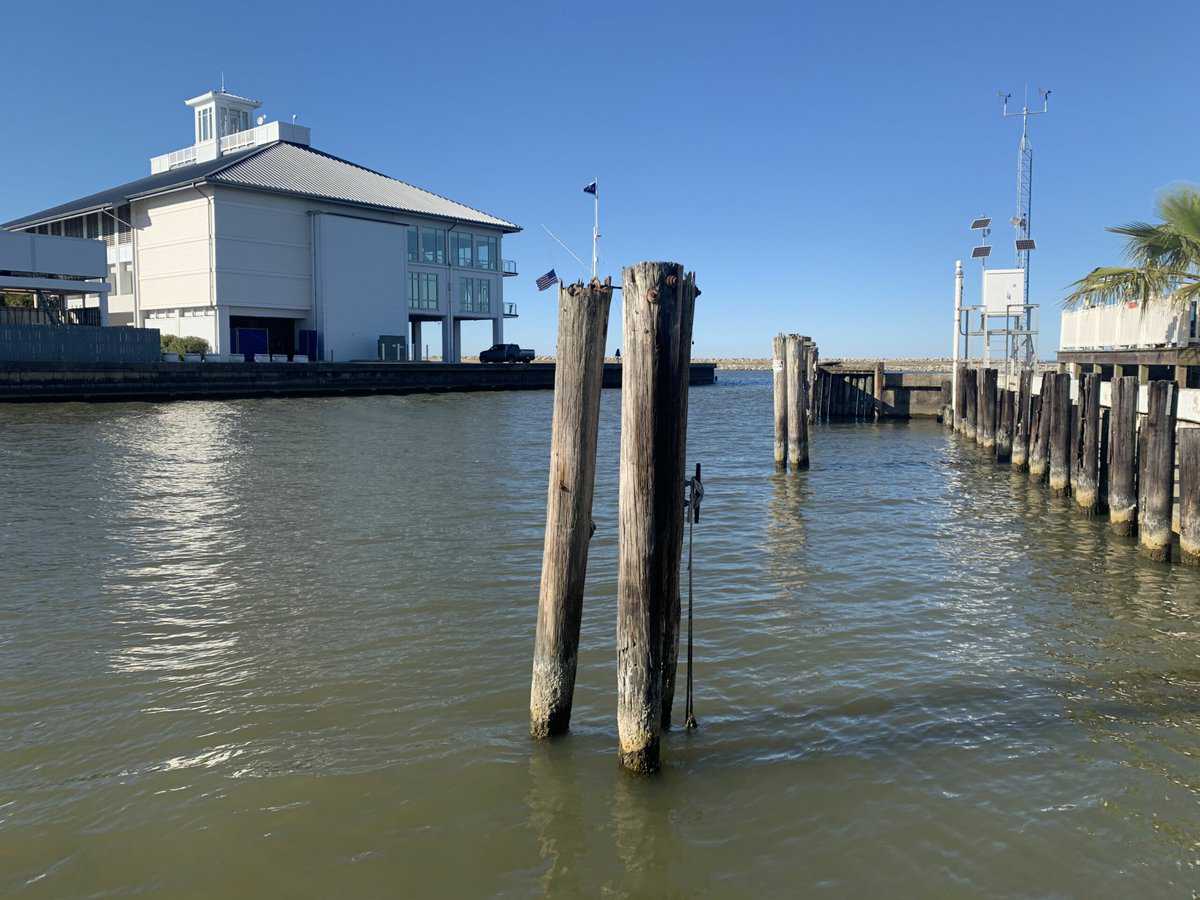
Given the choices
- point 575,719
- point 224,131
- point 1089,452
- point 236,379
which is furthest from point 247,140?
point 575,719

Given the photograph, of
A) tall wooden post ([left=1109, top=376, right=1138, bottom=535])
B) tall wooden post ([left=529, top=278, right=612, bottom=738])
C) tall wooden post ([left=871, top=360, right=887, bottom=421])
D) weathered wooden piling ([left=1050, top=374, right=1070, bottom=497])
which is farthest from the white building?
tall wooden post ([left=529, top=278, right=612, bottom=738])

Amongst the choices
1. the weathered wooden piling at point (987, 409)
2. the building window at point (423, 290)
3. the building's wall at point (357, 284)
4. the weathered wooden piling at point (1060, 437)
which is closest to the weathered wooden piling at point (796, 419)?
the weathered wooden piling at point (987, 409)

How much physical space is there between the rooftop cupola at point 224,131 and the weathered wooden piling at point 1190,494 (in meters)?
65.6

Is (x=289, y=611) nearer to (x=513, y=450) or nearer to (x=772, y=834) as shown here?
(x=772, y=834)

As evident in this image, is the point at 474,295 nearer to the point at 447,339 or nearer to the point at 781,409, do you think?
the point at 447,339

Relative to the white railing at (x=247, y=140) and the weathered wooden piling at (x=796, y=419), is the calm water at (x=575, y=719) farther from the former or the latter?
the white railing at (x=247, y=140)

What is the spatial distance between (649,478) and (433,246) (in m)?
63.7

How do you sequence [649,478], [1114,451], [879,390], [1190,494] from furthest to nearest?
1. [879,390]
2. [1114,451]
3. [1190,494]
4. [649,478]

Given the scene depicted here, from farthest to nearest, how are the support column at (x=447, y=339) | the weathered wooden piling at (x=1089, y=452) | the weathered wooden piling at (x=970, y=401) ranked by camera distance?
the support column at (x=447, y=339) < the weathered wooden piling at (x=970, y=401) < the weathered wooden piling at (x=1089, y=452)

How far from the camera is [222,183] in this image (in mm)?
53031

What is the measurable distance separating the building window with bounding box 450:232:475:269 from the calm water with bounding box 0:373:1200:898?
55703 mm

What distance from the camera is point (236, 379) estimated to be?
150 feet

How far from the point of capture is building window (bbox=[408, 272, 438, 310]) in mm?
64688

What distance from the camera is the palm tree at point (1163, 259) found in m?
17.2
